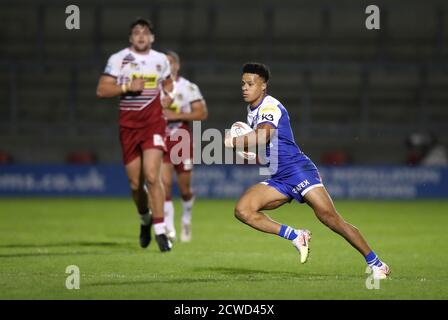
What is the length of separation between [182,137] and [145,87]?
2.34 m

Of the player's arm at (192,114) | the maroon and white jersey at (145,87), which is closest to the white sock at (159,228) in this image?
the maroon and white jersey at (145,87)

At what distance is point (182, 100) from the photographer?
13.8 meters

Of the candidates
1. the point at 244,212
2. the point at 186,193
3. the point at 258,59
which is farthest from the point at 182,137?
the point at 258,59

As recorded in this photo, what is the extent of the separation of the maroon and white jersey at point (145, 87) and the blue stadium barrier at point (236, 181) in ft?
37.9

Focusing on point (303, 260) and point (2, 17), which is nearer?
point (303, 260)

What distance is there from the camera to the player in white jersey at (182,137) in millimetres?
13430

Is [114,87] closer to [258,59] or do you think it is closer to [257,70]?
[257,70]

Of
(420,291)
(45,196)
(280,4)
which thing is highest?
(280,4)

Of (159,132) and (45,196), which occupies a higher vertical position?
(159,132)

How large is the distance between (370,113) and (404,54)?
2.40m

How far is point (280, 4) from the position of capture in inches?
1150

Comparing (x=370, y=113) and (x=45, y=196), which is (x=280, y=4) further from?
(x=45, y=196)

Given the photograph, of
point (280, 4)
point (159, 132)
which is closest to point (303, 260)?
point (159, 132)
